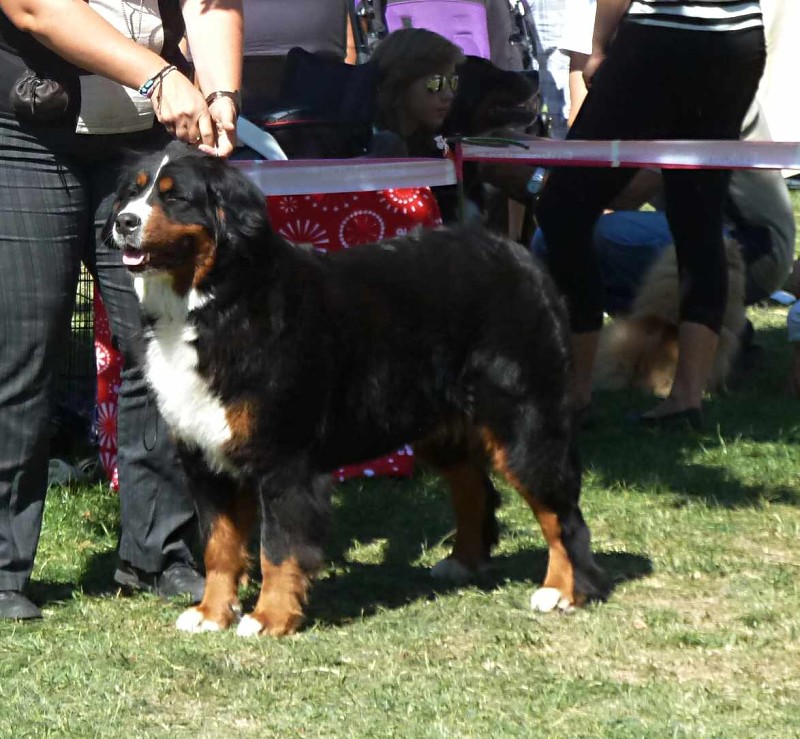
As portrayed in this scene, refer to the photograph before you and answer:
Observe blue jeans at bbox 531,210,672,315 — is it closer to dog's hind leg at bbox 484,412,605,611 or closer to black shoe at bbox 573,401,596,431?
black shoe at bbox 573,401,596,431

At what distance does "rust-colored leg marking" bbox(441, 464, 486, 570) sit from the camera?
175 inches

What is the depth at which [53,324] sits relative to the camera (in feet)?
12.7

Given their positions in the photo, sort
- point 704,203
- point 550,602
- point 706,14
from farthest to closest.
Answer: point 704,203 → point 706,14 → point 550,602

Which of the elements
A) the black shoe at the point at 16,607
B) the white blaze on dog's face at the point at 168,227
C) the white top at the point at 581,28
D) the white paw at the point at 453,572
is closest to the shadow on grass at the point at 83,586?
the black shoe at the point at 16,607

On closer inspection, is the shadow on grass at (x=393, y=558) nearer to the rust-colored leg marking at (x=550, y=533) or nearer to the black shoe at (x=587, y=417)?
the rust-colored leg marking at (x=550, y=533)

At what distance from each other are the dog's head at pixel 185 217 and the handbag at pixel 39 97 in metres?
0.27

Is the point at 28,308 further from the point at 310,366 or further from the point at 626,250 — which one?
the point at 626,250

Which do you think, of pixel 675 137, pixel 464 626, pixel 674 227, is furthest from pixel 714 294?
pixel 464 626

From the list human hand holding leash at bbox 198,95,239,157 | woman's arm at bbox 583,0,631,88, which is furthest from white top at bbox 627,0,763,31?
human hand holding leash at bbox 198,95,239,157

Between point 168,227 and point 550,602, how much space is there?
1.59 metres

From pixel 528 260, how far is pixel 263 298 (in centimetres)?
90

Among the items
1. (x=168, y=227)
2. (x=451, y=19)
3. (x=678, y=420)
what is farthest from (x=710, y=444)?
(x=451, y=19)

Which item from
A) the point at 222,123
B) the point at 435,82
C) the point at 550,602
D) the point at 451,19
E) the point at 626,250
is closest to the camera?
the point at 222,123

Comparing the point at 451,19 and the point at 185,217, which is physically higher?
the point at 185,217
